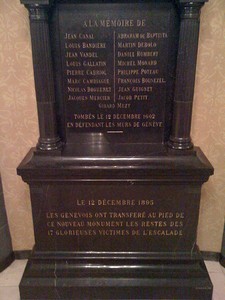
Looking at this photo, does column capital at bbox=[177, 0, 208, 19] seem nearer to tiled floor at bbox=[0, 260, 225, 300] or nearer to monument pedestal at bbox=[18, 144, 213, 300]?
monument pedestal at bbox=[18, 144, 213, 300]

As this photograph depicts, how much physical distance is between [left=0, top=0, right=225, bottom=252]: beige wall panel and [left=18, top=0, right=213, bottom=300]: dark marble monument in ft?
0.53

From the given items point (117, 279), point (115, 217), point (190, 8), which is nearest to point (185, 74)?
point (190, 8)

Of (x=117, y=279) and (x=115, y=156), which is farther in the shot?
(x=117, y=279)

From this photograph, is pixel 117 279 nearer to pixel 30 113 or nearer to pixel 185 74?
pixel 30 113

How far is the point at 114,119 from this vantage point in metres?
1.80

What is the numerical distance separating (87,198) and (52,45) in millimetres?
872

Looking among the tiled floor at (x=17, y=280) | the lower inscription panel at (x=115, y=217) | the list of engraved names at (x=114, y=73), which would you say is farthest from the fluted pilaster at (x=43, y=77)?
the tiled floor at (x=17, y=280)

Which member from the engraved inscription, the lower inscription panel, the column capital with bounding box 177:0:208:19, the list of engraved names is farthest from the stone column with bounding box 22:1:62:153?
the column capital with bounding box 177:0:208:19

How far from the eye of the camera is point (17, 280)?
204 centimetres

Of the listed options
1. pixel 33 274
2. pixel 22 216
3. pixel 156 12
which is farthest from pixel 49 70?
pixel 33 274

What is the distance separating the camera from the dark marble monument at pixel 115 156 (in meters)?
1.63

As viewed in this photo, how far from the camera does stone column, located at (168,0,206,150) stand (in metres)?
1.52

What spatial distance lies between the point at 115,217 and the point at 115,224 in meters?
0.05

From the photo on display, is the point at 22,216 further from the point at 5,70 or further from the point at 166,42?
the point at 166,42
